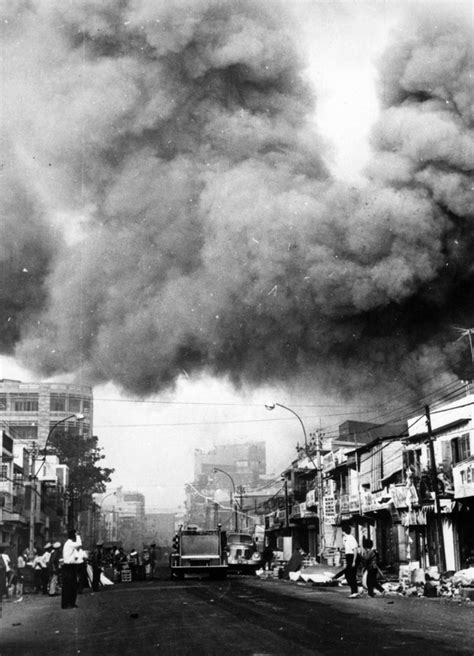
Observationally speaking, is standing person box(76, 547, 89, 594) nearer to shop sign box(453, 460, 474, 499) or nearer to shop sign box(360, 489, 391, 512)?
shop sign box(453, 460, 474, 499)

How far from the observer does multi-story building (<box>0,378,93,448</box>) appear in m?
87.2

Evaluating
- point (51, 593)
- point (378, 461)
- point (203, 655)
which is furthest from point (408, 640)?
point (378, 461)

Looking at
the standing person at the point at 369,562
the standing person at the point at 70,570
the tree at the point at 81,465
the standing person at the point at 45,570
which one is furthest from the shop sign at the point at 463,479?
the tree at the point at 81,465

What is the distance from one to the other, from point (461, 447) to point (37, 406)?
67.9 meters

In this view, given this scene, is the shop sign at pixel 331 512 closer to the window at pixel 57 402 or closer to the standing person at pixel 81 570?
the standing person at pixel 81 570

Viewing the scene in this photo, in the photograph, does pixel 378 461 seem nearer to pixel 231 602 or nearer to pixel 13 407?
pixel 231 602

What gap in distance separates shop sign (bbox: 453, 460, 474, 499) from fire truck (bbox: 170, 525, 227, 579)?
961 centimetres

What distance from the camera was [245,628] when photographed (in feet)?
32.5

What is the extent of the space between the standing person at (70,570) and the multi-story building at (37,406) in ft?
235

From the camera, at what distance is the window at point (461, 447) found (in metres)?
30.4

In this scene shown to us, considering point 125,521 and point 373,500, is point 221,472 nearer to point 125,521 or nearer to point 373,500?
point 125,521

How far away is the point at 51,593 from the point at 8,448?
1185 inches

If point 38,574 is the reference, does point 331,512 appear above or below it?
above

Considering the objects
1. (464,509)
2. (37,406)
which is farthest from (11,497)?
(37,406)
